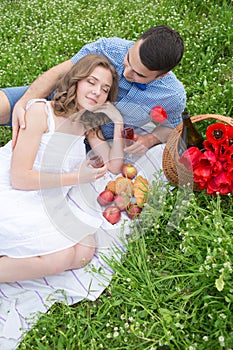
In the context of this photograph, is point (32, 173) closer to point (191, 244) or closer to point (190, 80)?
point (191, 244)

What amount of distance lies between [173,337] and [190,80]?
266 centimetres

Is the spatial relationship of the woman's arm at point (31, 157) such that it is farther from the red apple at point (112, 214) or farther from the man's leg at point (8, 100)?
the man's leg at point (8, 100)

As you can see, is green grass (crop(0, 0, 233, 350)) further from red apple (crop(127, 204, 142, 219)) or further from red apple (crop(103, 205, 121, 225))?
red apple (crop(103, 205, 121, 225))

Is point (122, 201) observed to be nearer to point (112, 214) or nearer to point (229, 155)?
point (112, 214)

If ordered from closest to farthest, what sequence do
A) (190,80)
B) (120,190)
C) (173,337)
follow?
(173,337) → (120,190) → (190,80)

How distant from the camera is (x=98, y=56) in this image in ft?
10.3

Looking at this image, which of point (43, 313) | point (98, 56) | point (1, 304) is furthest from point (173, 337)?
point (98, 56)

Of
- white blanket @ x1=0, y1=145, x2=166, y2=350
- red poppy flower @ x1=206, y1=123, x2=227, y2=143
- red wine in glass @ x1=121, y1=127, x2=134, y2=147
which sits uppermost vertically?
red poppy flower @ x1=206, y1=123, x2=227, y2=143

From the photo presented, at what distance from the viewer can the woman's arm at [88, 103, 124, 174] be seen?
3.37m

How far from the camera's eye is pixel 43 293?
3.02 metres

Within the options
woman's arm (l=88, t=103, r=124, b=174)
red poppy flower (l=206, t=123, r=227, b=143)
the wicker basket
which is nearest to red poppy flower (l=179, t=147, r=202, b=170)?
the wicker basket

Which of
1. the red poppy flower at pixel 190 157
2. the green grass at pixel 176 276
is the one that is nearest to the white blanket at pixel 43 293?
the green grass at pixel 176 276

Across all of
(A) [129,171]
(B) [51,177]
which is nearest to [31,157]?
(B) [51,177]

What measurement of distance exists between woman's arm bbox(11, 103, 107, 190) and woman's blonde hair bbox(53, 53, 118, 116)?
0.40ft
